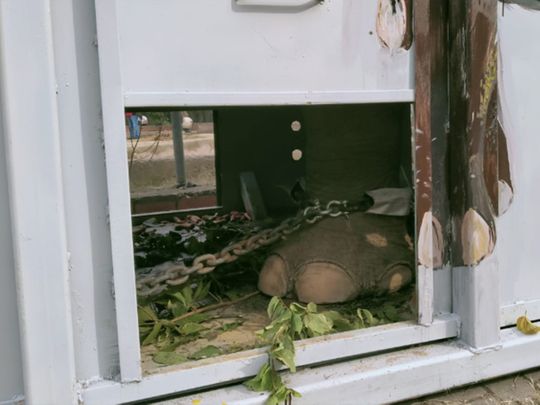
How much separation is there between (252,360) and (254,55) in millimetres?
735

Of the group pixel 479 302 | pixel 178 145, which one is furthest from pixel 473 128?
pixel 178 145

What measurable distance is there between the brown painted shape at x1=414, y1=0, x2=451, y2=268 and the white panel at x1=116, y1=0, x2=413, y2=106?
7 centimetres

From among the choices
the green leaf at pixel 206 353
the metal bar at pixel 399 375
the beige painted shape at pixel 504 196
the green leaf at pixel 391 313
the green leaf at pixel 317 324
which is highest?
the beige painted shape at pixel 504 196

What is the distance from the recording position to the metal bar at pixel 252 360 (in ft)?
4.38

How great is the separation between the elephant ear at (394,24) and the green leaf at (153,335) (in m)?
1.03

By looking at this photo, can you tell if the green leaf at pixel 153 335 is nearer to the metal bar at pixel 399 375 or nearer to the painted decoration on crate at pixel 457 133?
the metal bar at pixel 399 375

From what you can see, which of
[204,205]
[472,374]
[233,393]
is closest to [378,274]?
[472,374]

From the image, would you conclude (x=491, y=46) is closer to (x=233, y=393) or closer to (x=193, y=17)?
(x=193, y=17)

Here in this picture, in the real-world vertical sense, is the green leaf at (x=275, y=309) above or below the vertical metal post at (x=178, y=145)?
below

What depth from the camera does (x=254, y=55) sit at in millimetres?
1390

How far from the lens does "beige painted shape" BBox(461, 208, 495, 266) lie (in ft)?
5.46

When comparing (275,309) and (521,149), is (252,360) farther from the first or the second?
(521,149)

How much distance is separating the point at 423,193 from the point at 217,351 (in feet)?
2.29

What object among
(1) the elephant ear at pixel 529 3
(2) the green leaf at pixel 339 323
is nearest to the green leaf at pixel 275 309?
(2) the green leaf at pixel 339 323
